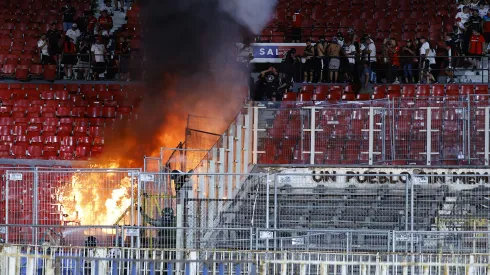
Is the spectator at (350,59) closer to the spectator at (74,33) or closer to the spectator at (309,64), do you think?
the spectator at (309,64)

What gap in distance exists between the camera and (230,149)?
21016 millimetres

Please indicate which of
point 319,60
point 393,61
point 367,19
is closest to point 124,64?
point 319,60

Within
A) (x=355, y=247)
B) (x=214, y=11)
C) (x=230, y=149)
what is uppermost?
(x=214, y=11)

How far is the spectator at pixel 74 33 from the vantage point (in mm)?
29828

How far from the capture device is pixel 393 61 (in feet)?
88.2

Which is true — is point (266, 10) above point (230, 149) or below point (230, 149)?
above

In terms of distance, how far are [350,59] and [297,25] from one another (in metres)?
2.97

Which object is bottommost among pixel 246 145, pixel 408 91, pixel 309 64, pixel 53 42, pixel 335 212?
pixel 335 212

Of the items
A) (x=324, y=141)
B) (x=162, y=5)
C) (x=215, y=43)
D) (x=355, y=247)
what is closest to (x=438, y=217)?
(x=355, y=247)

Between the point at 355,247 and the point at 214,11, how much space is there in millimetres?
13708

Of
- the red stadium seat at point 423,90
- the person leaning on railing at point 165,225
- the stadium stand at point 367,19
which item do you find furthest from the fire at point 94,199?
the stadium stand at point 367,19

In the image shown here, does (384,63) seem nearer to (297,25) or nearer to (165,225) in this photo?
(297,25)

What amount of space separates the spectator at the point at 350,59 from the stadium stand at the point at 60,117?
5348mm

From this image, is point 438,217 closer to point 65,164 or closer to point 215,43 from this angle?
point 65,164
